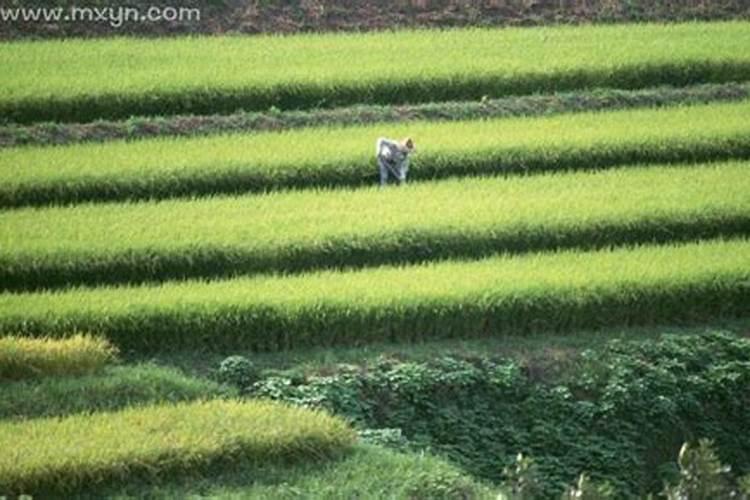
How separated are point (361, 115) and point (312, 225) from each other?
2.96 metres

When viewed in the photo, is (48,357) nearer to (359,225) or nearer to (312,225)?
(312,225)

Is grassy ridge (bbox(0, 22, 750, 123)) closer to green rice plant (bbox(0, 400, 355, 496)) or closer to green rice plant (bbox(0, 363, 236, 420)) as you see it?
green rice plant (bbox(0, 363, 236, 420))

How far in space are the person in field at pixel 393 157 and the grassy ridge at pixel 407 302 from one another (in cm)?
144

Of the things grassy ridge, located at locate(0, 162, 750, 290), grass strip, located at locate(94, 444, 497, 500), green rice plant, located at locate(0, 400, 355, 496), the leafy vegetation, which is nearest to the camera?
green rice plant, located at locate(0, 400, 355, 496)

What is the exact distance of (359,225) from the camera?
1373cm

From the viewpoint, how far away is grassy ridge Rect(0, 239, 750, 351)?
12188mm

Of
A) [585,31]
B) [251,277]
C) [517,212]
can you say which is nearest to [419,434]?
[251,277]

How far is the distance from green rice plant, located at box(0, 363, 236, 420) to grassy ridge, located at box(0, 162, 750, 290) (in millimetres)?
1509

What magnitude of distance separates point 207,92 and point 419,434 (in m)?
5.50

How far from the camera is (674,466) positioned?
12102 millimetres

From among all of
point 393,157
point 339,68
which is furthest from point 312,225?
point 339,68

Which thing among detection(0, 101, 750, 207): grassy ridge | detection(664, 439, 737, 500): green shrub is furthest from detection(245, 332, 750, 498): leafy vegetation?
detection(0, 101, 750, 207): grassy ridge

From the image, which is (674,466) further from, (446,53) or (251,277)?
(446,53)

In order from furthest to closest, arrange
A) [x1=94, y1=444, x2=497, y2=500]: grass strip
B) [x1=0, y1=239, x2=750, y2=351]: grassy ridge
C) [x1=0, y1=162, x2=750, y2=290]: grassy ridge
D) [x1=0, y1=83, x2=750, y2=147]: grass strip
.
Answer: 1. [x1=0, y1=83, x2=750, y2=147]: grass strip
2. [x1=0, y1=162, x2=750, y2=290]: grassy ridge
3. [x1=0, y1=239, x2=750, y2=351]: grassy ridge
4. [x1=94, y1=444, x2=497, y2=500]: grass strip
